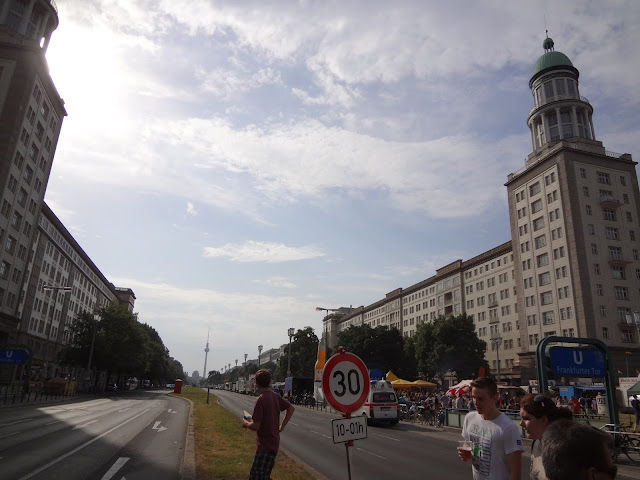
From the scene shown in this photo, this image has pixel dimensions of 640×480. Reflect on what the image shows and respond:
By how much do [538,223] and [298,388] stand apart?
132 feet

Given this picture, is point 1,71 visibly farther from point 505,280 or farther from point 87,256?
point 505,280

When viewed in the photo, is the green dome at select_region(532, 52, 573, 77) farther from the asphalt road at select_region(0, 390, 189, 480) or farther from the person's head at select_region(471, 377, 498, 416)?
the person's head at select_region(471, 377, 498, 416)

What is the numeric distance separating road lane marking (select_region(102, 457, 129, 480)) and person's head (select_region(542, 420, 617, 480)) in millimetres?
9774

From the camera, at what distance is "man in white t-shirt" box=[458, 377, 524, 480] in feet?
13.8

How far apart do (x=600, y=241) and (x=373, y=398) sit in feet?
148

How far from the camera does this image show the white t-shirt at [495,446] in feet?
13.9

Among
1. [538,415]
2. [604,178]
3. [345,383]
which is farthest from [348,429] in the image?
[604,178]

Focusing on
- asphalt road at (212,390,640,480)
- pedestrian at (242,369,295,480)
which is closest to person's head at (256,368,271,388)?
pedestrian at (242,369,295,480)

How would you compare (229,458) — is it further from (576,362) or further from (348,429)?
(576,362)

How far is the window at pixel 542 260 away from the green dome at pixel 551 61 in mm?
31731

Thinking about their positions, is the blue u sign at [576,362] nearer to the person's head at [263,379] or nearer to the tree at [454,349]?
the person's head at [263,379]

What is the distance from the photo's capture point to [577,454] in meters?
2.05

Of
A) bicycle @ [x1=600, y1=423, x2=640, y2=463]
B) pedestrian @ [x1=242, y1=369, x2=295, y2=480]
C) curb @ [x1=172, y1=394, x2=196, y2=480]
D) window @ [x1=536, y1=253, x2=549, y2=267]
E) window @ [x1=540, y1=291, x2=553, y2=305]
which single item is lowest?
curb @ [x1=172, y1=394, x2=196, y2=480]

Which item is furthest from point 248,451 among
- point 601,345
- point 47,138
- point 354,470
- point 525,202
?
point 525,202
